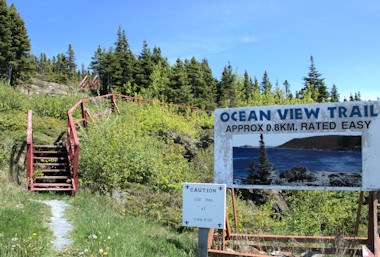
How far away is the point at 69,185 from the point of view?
840 centimetres

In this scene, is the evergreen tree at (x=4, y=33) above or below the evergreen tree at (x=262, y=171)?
above

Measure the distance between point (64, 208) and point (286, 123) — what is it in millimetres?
5533

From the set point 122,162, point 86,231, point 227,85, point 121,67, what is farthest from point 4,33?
point 86,231

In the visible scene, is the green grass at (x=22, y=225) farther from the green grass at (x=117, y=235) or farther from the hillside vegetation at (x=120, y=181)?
the green grass at (x=117, y=235)

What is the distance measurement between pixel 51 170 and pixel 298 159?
7.54 m

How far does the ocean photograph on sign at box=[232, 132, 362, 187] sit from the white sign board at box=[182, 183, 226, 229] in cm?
72

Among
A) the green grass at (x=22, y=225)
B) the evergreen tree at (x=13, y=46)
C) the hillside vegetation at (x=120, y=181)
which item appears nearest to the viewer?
the green grass at (x=22, y=225)

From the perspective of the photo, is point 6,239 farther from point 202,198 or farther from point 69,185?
point 69,185

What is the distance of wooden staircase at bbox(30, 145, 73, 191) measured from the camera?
8.39 m

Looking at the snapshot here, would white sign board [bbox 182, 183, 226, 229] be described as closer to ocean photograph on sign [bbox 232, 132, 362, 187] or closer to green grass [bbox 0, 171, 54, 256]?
ocean photograph on sign [bbox 232, 132, 362, 187]

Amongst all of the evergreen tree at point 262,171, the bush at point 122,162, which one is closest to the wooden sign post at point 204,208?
the evergreen tree at point 262,171

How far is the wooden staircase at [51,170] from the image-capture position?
839cm

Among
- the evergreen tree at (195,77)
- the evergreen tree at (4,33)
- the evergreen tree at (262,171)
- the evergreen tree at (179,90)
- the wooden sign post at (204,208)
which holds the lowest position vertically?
the wooden sign post at (204,208)

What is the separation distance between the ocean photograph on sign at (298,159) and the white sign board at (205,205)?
723 mm
